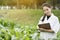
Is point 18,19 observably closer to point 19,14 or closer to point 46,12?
point 19,14

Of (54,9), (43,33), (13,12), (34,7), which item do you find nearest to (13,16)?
(13,12)

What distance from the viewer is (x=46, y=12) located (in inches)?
115

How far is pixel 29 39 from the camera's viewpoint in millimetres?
2855

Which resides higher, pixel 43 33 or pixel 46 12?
pixel 46 12

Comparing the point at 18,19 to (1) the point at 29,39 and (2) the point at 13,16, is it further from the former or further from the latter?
(1) the point at 29,39

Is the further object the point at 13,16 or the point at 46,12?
the point at 13,16

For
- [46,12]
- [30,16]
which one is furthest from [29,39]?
[30,16]

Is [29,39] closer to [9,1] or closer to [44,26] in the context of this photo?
[44,26]

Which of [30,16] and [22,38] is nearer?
[22,38]

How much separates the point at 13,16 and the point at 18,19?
0.15 m

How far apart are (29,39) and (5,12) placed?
3660mm

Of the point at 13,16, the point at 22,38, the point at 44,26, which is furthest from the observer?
the point at 13,16

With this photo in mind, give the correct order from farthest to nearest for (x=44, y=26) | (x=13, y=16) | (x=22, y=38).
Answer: (x=13, y=16) → (x=44, y=26) → (x=22, y=38)

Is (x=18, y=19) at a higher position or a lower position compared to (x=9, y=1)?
lower
